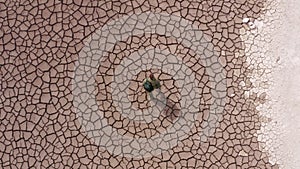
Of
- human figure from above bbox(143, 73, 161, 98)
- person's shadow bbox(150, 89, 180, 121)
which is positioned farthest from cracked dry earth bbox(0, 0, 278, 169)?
human figure from above bbox(143, 73, 161, 98)

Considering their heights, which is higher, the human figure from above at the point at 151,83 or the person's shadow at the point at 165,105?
the human figure from above at the point at 151,83

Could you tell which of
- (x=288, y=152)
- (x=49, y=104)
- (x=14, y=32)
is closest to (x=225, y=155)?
(x=288, y=152)

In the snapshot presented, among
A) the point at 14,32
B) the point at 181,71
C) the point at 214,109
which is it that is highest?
the point at 14,32

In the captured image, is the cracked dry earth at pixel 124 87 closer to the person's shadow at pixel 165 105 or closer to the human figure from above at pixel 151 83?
the person's shadow at pixel 165 105

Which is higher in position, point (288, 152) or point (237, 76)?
point (237, 76)

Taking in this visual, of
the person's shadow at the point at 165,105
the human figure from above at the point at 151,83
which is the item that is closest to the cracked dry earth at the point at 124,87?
the person's shadow at the point at 165,105

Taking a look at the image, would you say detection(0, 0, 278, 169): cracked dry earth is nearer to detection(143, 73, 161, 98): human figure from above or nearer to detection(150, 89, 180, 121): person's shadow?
detection(150, 89, 180, 121): person's shadow

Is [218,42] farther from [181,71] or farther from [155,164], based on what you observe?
[155,164]

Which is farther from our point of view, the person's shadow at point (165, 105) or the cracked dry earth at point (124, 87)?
the person's shadow at point (165, 105)

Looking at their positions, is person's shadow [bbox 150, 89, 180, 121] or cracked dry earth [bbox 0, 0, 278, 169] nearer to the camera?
cracked dry earth [bbox 0, 0, 278, 169]
